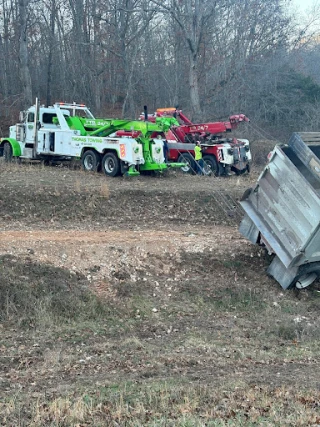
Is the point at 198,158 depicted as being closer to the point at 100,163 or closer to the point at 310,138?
the point at 100,163

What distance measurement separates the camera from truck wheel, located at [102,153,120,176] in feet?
51.4

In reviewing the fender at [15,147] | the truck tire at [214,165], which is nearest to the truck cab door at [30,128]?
the fender at [15,147]

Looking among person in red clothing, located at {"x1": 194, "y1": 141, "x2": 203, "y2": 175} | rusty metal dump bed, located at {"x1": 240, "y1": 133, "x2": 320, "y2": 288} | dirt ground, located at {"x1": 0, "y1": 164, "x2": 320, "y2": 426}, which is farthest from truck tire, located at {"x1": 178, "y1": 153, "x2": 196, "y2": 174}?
rusty metal dump bed, located at {"x1": 240, "y1": 133, "x2": 320, "y2": 288}

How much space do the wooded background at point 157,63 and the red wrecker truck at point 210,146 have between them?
1054 centimetres

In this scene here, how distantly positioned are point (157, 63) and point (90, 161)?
18734 millimetres

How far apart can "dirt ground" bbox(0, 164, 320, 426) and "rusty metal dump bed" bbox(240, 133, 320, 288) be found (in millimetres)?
752

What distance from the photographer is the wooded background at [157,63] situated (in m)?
30.5

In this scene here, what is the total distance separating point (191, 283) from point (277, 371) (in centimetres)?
330

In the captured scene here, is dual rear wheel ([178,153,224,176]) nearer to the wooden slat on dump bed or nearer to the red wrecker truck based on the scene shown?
the red wrecker truck

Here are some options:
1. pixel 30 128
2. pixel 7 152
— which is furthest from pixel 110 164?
pixel 7 152

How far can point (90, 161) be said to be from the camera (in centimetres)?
1648

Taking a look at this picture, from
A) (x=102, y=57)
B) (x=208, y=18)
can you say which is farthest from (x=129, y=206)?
(x=102, y=57)

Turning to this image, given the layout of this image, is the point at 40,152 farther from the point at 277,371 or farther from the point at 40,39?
the point at 40,39

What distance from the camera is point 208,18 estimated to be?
26500mm
